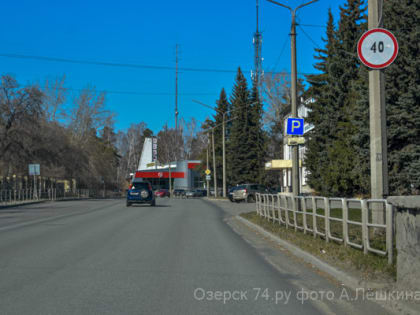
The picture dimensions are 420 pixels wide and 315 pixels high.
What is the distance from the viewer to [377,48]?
973cm

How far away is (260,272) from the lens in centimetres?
827

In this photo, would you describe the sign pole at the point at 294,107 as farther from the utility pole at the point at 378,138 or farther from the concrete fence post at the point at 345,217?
the concrete fence post at the point at 345,217

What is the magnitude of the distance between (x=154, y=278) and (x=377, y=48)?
6.23 meters

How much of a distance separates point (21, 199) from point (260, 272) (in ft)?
130

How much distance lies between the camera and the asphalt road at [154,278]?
5906 millimetres

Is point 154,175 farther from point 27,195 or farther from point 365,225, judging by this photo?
point 365,225

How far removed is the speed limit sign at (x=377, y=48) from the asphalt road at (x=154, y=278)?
4.32m

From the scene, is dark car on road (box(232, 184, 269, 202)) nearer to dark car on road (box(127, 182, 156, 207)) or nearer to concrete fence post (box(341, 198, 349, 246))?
dark car on road (box(127, 182, 156, 207))

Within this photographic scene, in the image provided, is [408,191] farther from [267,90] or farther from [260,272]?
[267,90]

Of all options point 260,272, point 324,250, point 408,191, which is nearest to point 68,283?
point 260,272

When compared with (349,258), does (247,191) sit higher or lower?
higher

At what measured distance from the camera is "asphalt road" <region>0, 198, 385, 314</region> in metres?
5.91

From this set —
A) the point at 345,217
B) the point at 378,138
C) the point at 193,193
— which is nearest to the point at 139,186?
the point at 378,138

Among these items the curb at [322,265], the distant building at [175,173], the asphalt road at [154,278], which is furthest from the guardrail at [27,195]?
the curb at [322,265]
